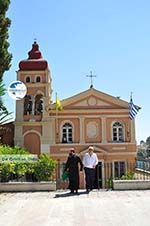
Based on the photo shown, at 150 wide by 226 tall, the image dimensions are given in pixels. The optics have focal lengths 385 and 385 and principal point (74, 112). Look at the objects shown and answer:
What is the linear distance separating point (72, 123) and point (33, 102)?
14.5ft

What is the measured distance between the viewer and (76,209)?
33.4 feet

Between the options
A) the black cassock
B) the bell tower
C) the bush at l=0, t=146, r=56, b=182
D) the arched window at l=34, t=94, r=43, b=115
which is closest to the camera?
the black cassock

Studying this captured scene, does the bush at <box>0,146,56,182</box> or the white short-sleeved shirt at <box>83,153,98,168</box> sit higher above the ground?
the white short-sleeved shirt at <box>83,153,98,168</box>

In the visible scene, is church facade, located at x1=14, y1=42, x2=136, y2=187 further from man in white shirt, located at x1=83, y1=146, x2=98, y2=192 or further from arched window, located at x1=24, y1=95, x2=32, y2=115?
man in white shirt, located at x1=83, y1=146, x2=98, y2=192

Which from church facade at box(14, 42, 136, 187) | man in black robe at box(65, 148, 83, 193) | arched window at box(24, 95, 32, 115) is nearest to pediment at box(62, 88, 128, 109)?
church facade at box(14, 42, 136, 187)

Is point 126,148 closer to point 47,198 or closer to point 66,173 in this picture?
point 66,173

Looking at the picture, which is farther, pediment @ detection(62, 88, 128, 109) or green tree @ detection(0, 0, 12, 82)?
pediment @ detection(62, 88, 128, 109)

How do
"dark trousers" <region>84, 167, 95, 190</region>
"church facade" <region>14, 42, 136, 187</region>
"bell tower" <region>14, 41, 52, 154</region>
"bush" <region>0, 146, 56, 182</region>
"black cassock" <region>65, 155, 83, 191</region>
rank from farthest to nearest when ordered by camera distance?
"bell tower" <region>14, 41, 52, 154</region> < "church facade" <region>14, 42, 136, 187</region> < "bush" <region>0, 146, 56, 182</region> < "dark trousers" <region>84, 167, 95, 190</region> < "black cassock" <region>65, 155, 83, 191</region>

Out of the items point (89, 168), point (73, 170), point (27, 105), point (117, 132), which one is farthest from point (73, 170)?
point (27, 105)

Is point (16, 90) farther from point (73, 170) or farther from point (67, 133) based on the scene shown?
point (67, 133)

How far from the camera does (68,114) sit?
36469 mm

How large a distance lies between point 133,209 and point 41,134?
1040 inches

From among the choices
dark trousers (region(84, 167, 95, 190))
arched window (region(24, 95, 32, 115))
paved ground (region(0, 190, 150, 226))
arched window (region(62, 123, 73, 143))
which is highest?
arched window (region(24, 95, 32, 115))

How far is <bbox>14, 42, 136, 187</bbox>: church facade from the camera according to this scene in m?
35.8
